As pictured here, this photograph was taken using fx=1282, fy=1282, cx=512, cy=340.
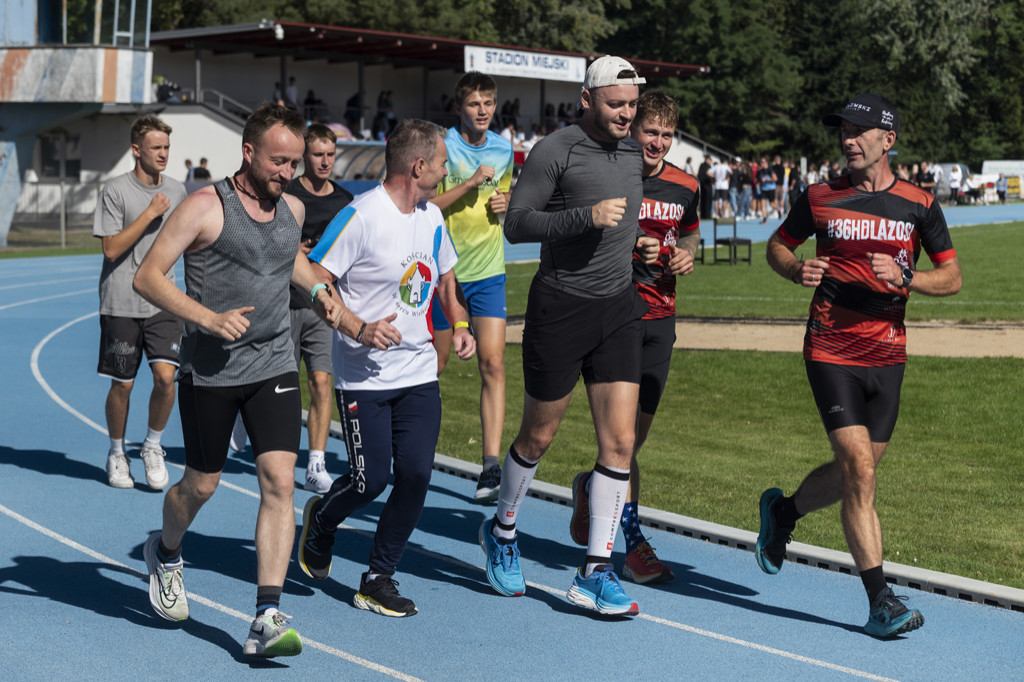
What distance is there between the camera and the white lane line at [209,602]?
5.20 m

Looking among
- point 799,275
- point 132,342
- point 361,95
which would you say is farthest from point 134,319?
point 361,95

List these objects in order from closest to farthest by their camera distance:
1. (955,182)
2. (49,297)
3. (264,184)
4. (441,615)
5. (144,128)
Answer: (264,184), (441,615), (144,128), (49,297), (955,182)

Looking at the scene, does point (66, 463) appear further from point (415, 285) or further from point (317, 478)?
point (415, 285)

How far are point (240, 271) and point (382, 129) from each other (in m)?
42.3

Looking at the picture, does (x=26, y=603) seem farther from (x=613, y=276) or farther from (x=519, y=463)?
(x=613, y=276)

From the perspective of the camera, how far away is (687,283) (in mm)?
22938

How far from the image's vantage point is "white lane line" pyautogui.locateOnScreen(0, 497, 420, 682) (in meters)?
5.20

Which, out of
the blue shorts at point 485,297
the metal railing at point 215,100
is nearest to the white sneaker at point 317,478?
the blue shorts at point 485,297

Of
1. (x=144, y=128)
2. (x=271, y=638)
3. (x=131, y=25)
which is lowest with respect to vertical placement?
(x=271, y=638)

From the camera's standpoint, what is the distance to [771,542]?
6234mm

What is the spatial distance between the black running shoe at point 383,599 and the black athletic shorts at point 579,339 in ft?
3.72

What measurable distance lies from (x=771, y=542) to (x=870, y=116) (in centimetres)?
208

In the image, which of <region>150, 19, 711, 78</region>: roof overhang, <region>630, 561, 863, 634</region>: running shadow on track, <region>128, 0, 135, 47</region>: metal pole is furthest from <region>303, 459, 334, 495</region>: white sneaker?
<region>150, 19, 711, 78</region>: roof overhang

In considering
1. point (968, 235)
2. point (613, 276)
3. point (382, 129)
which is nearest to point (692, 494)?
point (613, 276)
